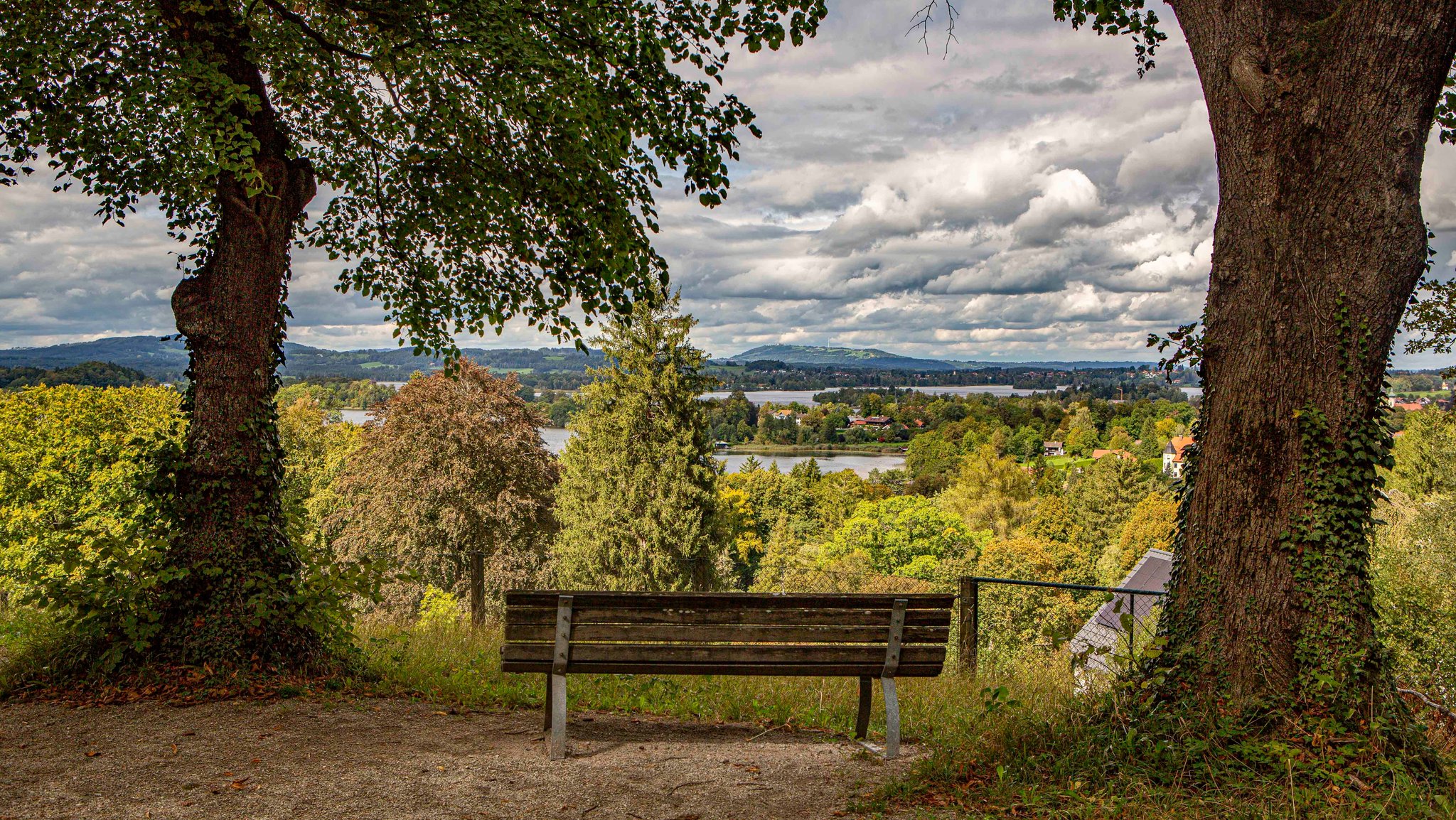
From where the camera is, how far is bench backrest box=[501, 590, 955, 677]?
15.9ft

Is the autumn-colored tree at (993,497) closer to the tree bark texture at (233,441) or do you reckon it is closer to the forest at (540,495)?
the forest at (540,495)

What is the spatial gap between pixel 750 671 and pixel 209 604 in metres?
3.74

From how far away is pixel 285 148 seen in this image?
22.2 ft

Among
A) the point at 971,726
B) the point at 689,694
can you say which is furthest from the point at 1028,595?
the point at 971,726

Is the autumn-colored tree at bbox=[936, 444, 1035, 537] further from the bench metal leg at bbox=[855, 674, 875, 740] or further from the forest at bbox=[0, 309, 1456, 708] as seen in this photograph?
the bench metal leg at bbox=[855, 674, 875, 740]

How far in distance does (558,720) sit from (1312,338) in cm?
405

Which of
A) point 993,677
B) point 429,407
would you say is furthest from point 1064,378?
point 993,677

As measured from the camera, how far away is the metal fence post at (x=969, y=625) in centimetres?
752

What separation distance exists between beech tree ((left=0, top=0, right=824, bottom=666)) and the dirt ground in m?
0.98

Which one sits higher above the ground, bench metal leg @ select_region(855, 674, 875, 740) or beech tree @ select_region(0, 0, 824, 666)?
beech tree @ select_region(0, 0, 824, 666)

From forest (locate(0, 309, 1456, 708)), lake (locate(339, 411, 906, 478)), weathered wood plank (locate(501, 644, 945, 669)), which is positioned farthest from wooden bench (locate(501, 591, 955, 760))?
lake (locate(339, 411, 906, 478))

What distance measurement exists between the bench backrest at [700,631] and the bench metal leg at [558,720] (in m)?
0.11

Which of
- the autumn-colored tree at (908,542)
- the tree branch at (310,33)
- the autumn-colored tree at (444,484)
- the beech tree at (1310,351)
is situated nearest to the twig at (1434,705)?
the beech tree at (1310,351)

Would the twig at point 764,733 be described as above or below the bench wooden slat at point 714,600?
below
